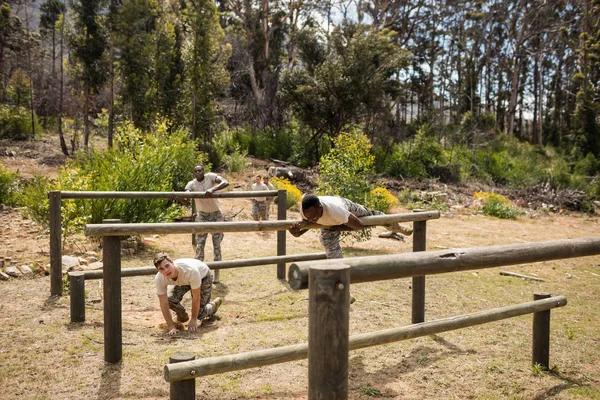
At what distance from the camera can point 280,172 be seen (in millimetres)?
19156

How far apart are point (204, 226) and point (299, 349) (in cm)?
190

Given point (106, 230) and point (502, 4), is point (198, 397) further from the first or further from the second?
point (502, 4)

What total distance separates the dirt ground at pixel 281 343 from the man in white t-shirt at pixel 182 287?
160 mm

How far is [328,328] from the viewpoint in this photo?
2.18 meters

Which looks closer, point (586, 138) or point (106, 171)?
point (106, 171)

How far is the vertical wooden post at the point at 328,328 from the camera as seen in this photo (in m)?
2.16

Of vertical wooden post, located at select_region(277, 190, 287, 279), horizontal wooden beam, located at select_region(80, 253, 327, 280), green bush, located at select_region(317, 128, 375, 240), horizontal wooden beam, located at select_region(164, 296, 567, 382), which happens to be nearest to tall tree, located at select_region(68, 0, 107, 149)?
green bush, located at select_region(317, 128, 375, 240)

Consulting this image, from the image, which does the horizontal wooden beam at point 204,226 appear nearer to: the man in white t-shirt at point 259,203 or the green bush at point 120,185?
the green bush at point 120,185

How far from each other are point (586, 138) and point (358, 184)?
2287cm

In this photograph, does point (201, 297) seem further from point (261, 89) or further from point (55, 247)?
point (261, 89)

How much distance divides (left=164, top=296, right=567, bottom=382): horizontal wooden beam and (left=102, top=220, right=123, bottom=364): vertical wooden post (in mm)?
1655

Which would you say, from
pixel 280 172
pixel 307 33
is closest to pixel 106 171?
pixel 280 172

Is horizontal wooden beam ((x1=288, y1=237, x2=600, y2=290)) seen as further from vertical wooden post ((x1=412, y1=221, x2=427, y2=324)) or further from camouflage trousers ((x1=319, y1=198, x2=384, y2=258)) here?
camouflage trousers ((x1=319, y1=198, x2=384, y2=258))

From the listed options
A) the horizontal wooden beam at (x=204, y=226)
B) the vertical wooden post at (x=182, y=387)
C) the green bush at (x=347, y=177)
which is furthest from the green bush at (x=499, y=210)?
the vertical wooden post at (x=182, y=387)
